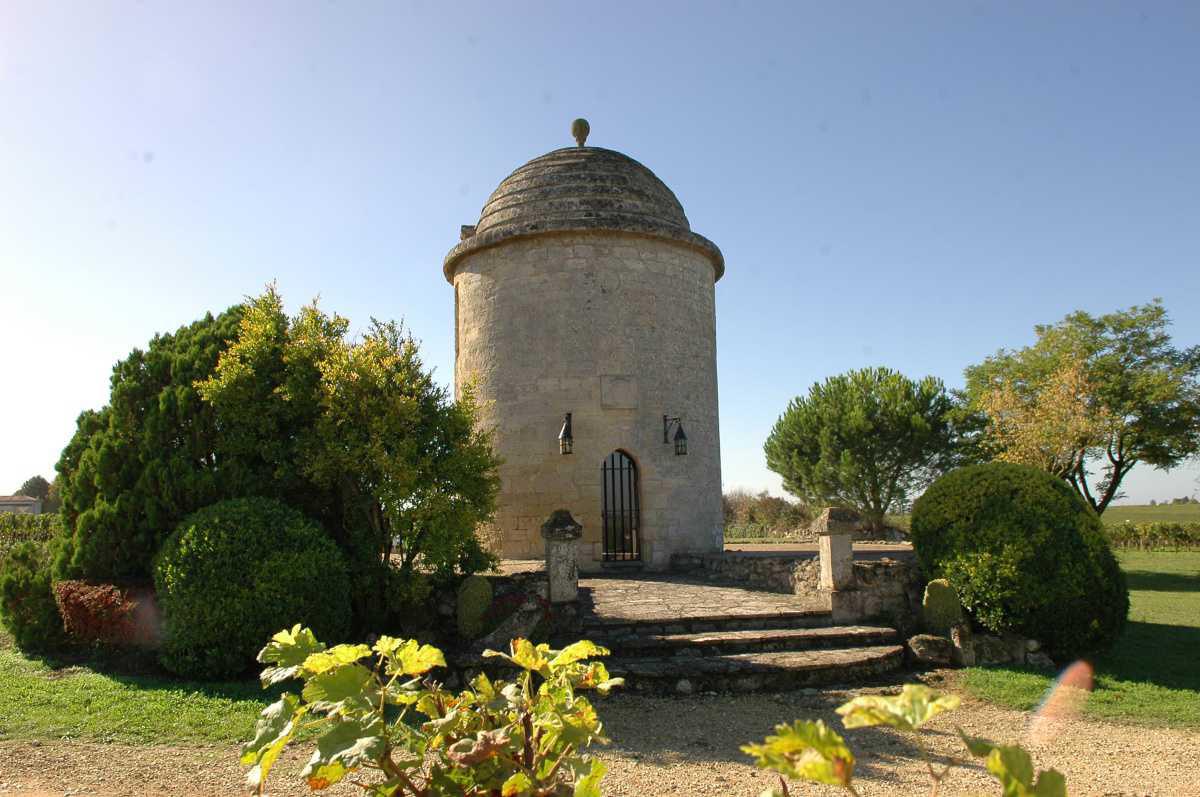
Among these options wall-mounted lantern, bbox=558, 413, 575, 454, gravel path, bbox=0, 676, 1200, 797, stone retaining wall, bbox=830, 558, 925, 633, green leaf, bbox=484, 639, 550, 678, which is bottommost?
gravel path, bbox=0, 676, 1200, 797

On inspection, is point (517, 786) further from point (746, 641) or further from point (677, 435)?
point (677, 435)

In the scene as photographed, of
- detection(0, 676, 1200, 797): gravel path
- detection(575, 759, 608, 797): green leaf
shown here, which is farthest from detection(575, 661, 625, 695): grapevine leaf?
detection(0, 676, 1200, 797): gravel path

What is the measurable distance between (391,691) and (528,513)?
11.4 metres

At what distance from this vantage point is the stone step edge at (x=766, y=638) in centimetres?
880

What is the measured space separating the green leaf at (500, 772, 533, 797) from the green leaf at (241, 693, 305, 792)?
631 millimetres

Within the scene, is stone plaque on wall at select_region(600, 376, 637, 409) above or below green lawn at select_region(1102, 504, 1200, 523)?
above

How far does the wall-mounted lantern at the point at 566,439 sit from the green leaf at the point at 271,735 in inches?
436

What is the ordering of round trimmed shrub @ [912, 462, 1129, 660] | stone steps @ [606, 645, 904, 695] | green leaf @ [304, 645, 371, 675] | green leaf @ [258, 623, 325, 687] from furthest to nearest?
round trimmed shrub @ [912, 462, 1129, 660] → stone steps @ [606, 645, 904, 695] → green leaf @ [258, 623, 325, 687] → green leaf @ [304, 645, 371, 675]

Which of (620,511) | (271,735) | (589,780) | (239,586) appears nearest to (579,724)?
(589,780)

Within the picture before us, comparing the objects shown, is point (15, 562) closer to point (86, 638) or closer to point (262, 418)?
point (86, 638)

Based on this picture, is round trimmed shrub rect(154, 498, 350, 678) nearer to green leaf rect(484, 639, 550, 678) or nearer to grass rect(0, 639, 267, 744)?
grass rect(0, 639, 267, 744)

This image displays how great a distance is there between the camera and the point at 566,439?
44.3ft

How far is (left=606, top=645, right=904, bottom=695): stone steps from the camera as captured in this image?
802 cm

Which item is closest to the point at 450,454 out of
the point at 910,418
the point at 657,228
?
the point at 657,228
